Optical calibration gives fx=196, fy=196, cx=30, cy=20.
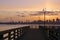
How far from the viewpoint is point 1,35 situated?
6480 mm

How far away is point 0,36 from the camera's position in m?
6.38

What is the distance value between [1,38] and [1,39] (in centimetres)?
4

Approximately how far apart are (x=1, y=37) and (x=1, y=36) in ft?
0.13

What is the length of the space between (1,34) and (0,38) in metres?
0.20

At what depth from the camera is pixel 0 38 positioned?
6.33 meters

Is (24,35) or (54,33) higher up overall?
(54,33)

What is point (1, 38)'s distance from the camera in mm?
6414

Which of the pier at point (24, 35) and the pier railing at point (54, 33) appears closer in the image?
the pier at point (24, 35)

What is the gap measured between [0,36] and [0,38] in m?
0.07

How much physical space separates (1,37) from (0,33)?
5.3 inches

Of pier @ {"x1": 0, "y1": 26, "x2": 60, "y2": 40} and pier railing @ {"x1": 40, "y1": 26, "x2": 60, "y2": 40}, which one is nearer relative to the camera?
pier @ {"x1": 0, "y1": 26, "x2": 60, "y2": 40}

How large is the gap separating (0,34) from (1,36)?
10cm

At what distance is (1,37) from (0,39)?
0.43ft

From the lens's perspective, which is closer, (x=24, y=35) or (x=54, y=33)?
(x=54, y=33)
